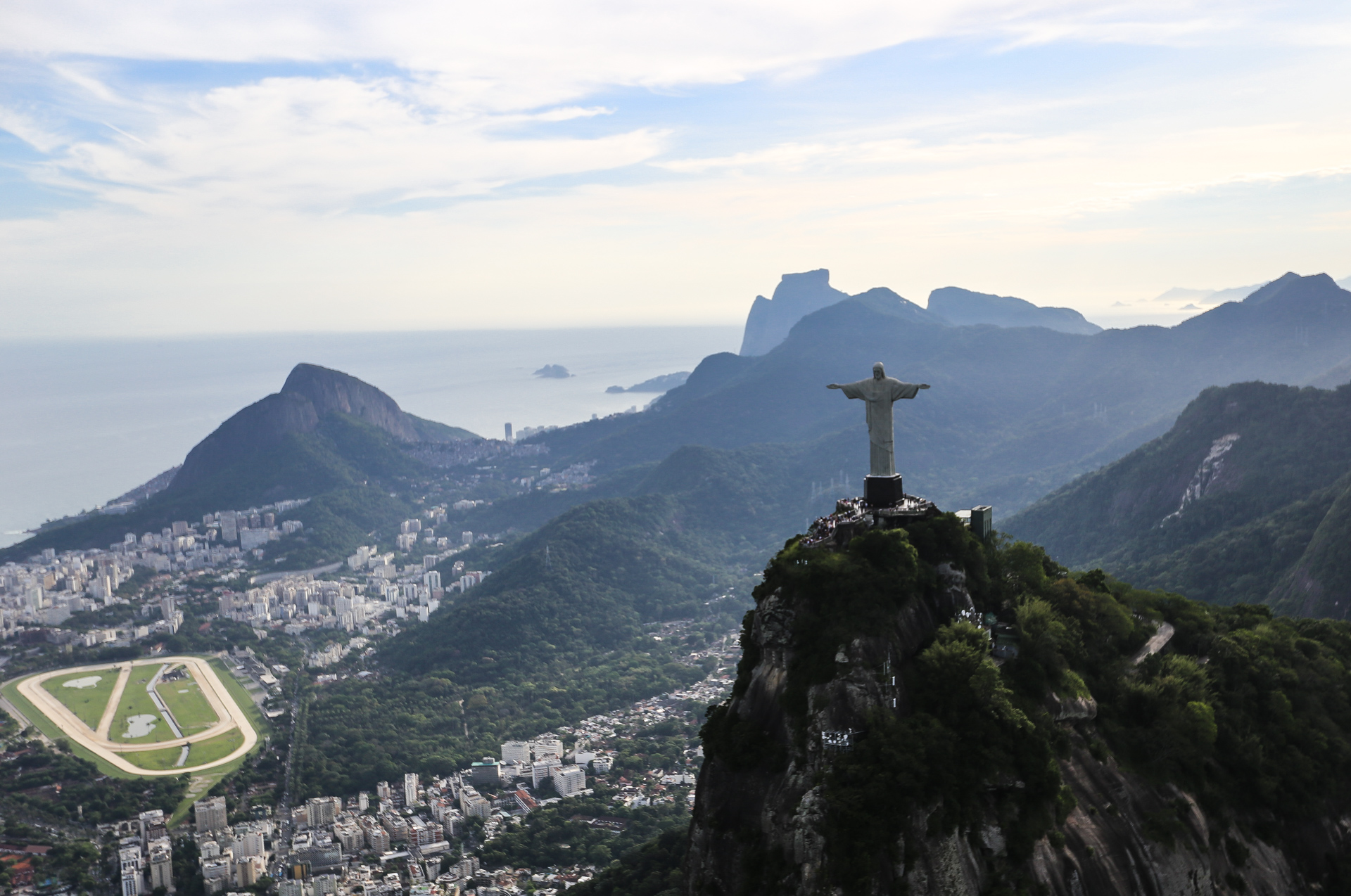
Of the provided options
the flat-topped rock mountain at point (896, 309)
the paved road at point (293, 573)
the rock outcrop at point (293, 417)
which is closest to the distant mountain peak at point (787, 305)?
the flat-topped rock mountain at point (896, 309)

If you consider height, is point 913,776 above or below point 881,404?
below

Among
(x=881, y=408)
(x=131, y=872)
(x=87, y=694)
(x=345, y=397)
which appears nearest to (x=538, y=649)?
(x=87, y=694)

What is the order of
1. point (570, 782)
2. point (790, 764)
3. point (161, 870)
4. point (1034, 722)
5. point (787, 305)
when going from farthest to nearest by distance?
1. point (787, 305)
2. point (570, 782)
3. point (161, 870)
4. point (1034, 722)
5. point (790, 764)

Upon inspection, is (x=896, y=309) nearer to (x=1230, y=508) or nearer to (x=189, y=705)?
(x=1230, y=508)

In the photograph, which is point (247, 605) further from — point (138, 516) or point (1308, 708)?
point (1308, 708)

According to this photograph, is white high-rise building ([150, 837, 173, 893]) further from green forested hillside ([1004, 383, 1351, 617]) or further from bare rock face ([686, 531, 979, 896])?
green forested hillside ([1004, 383, 1351, 617])

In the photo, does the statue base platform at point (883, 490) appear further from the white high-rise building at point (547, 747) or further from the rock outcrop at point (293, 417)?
the rock outcrop at point (293, 417)

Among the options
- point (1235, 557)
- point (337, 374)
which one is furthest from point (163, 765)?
point (337, 374)
